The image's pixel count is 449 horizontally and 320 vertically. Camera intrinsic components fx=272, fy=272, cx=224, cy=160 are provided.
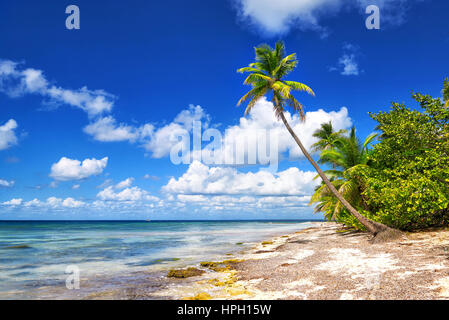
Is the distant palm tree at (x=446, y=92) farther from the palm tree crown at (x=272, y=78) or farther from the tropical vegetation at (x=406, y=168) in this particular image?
the palm tree crown at (x=272, y=78)

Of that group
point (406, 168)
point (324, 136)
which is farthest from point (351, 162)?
point (324, 136)

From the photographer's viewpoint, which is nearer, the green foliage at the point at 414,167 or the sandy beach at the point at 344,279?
the sandy beach at the point at 344,279

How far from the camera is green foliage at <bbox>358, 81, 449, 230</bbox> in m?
10.9

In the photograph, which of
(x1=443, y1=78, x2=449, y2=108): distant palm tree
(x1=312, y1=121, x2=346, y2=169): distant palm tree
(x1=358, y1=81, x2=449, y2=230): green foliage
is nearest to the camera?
(x1=358, y1=81, x2=449, y2=230): green foliage

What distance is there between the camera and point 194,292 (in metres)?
8.05

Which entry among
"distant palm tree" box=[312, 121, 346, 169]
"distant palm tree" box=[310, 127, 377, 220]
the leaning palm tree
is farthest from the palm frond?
"distant palm tree" box=[312, 121, 346, 169]

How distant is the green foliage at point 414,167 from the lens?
10.9 metres

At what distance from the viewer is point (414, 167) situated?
12.6 m

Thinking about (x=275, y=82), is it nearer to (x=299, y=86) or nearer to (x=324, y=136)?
(x=299, y=86)

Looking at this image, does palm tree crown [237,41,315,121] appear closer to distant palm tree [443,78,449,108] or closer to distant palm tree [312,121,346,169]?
distant palm tree [443,78,449,108]

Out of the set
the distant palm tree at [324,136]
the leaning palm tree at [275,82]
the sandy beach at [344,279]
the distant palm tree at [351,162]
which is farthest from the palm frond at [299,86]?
the distant palm tree at [324,136]
